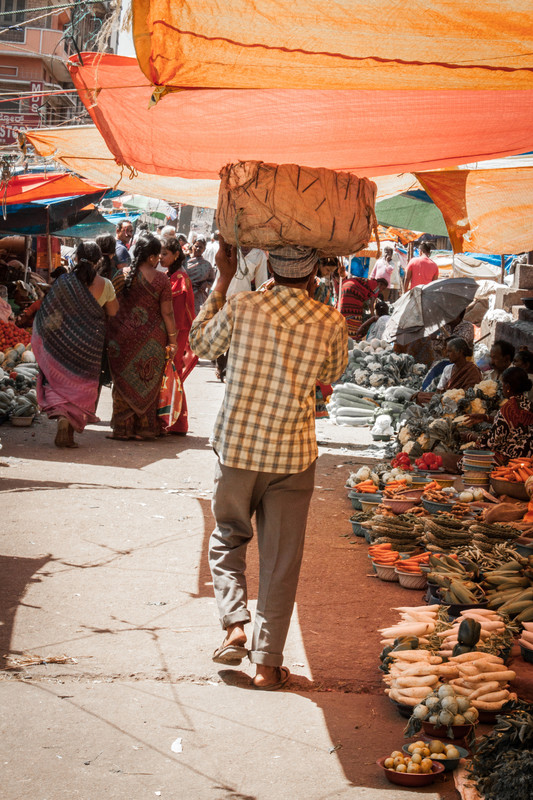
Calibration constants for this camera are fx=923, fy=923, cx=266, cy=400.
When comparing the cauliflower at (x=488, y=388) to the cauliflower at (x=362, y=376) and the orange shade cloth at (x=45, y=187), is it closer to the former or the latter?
the cauliflower at (x=362, y=376)

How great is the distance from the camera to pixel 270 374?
4016 millimetres

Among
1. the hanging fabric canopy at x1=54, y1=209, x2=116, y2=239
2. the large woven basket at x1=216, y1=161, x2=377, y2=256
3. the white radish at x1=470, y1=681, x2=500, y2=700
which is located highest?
the large woven basket at x1=216, y1=161, x2=377, y2=256

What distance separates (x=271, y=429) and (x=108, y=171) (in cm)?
577

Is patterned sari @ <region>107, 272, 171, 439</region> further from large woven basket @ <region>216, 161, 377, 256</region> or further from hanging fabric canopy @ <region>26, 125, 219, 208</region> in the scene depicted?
large woven basket @ <region>216, 161, 377, 256</region>

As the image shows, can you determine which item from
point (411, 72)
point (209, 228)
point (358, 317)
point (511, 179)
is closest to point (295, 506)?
point (411, 72)

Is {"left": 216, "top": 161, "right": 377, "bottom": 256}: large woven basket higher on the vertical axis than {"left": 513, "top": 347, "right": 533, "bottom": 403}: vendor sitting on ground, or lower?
higher

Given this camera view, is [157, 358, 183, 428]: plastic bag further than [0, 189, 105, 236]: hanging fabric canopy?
No

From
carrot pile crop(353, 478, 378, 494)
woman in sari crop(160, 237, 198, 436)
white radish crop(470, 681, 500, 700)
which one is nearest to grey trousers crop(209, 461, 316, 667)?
white radish crop(470, 681, 500, 700)

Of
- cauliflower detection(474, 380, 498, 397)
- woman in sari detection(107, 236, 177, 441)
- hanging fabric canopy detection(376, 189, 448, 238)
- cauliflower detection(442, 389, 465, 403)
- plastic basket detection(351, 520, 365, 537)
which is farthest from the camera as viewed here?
hanging fabric canopy detection(376, 189, 448, 238)

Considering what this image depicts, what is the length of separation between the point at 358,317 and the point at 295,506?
14.8 meters

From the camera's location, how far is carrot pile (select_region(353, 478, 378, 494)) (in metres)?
7.62

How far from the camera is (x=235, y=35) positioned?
324 centimetres

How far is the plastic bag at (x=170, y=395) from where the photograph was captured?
33.0 feet

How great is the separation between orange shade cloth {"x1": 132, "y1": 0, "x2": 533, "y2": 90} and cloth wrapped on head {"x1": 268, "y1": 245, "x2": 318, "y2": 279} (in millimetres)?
735
